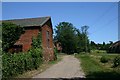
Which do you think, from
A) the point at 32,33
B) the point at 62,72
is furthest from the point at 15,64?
the point at 32,33

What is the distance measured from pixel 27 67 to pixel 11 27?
39.2ft

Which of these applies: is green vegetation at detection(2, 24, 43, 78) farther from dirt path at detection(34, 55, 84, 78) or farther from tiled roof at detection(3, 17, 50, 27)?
tiled roof at detection(3, 17, 50, 27)

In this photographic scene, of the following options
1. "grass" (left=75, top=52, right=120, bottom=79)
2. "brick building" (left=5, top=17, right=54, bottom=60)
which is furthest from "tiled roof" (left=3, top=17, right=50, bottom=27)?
"grass" (left=75, top=52, right=120, bottom=79)

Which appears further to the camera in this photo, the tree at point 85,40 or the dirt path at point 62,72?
the tree at point 85,40

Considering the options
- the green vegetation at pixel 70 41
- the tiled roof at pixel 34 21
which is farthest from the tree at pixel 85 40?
the tiled roof at pixel 34 21

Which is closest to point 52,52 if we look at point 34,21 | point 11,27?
point 34,21

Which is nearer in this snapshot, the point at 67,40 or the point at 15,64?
the point at 15,64

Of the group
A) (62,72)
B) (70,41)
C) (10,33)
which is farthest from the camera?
(70,41)

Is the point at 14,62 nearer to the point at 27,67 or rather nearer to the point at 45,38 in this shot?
the point at 27,67

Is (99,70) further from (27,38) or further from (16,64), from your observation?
(27,38)

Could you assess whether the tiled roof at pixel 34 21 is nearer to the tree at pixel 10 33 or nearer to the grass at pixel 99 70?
the tree at pixel 10 33

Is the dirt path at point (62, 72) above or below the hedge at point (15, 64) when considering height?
below

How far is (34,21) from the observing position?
35.3 meters

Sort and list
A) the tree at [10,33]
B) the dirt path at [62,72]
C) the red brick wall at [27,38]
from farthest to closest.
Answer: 1. the red brick wall at [27,38]
2. the tree at [10,33]
3. the dirt path at [62,72]
